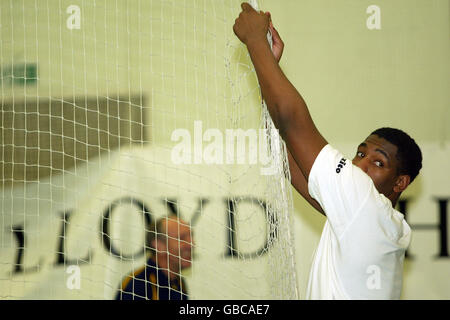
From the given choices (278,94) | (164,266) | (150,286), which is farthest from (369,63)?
(278,94)

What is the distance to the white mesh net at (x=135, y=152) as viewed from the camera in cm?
233

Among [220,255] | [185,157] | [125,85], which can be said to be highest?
[125,85]

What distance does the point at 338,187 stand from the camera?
0.97 meters

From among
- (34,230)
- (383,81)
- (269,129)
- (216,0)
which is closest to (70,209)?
(34,230)

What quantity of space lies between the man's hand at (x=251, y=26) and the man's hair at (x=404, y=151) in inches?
14.2

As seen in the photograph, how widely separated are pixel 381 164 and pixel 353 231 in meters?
0.21

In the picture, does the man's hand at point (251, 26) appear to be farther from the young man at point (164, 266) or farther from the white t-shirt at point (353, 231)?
the young man at point (164, 266)

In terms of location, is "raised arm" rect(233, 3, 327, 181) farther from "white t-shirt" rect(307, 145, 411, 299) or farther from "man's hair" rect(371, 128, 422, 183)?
"man's hair" rect(371, 128, 422, 183)

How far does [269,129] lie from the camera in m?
1.38

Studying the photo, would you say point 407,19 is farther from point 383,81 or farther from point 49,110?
point 49,110

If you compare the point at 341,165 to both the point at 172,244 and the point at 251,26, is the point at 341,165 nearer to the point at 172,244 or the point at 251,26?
the point at 251,26

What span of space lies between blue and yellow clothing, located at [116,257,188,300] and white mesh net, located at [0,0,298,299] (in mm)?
38
